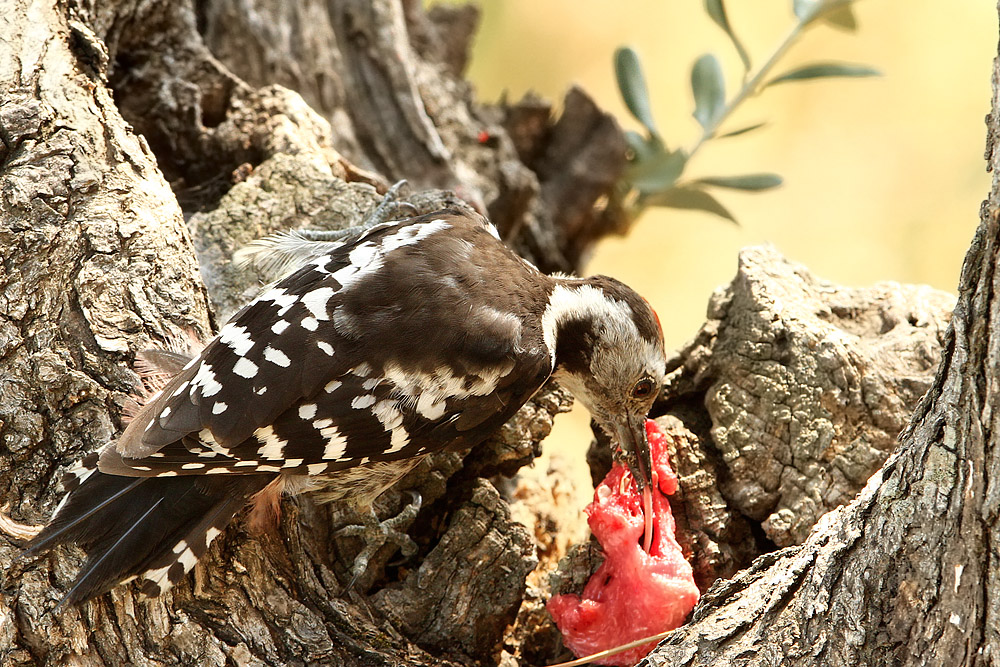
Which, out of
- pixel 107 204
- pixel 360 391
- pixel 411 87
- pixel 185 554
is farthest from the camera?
pixel 411 87

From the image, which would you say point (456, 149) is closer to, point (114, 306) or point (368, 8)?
point (368, 8)

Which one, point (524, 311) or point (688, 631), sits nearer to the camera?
point (688, 631)

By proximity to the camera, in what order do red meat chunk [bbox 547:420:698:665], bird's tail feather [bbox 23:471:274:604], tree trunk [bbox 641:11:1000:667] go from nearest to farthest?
tree trunk [bbox 641:11:1000:667], bird's tail feather [bbox 23:471:274:604], red meat chunk [bbox 547:420:698:665]

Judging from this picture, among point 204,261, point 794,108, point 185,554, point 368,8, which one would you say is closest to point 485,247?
point 204,261

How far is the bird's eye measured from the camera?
2551mm

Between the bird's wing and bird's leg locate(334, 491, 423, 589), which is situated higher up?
the bird's wing

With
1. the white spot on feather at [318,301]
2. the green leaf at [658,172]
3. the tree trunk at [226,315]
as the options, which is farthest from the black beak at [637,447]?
the green leaf at [658,172]

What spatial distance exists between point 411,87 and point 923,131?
277 centimetres

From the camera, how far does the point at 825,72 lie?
3.83 m

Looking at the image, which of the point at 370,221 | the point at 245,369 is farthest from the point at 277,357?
the point at 370,221

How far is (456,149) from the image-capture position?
13.1 ft

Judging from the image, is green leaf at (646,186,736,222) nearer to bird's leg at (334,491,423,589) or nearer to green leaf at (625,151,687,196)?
green leaf at (625,151,687,196)

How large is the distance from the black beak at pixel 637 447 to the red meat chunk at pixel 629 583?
0.08ft

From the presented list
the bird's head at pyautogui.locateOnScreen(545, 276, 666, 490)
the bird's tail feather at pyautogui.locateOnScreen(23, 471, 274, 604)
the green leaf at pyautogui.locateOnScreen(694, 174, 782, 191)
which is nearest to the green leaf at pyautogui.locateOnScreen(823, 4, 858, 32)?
the green leaf at pyautogui.locateOnScreen(694, 174, 782, 191)
